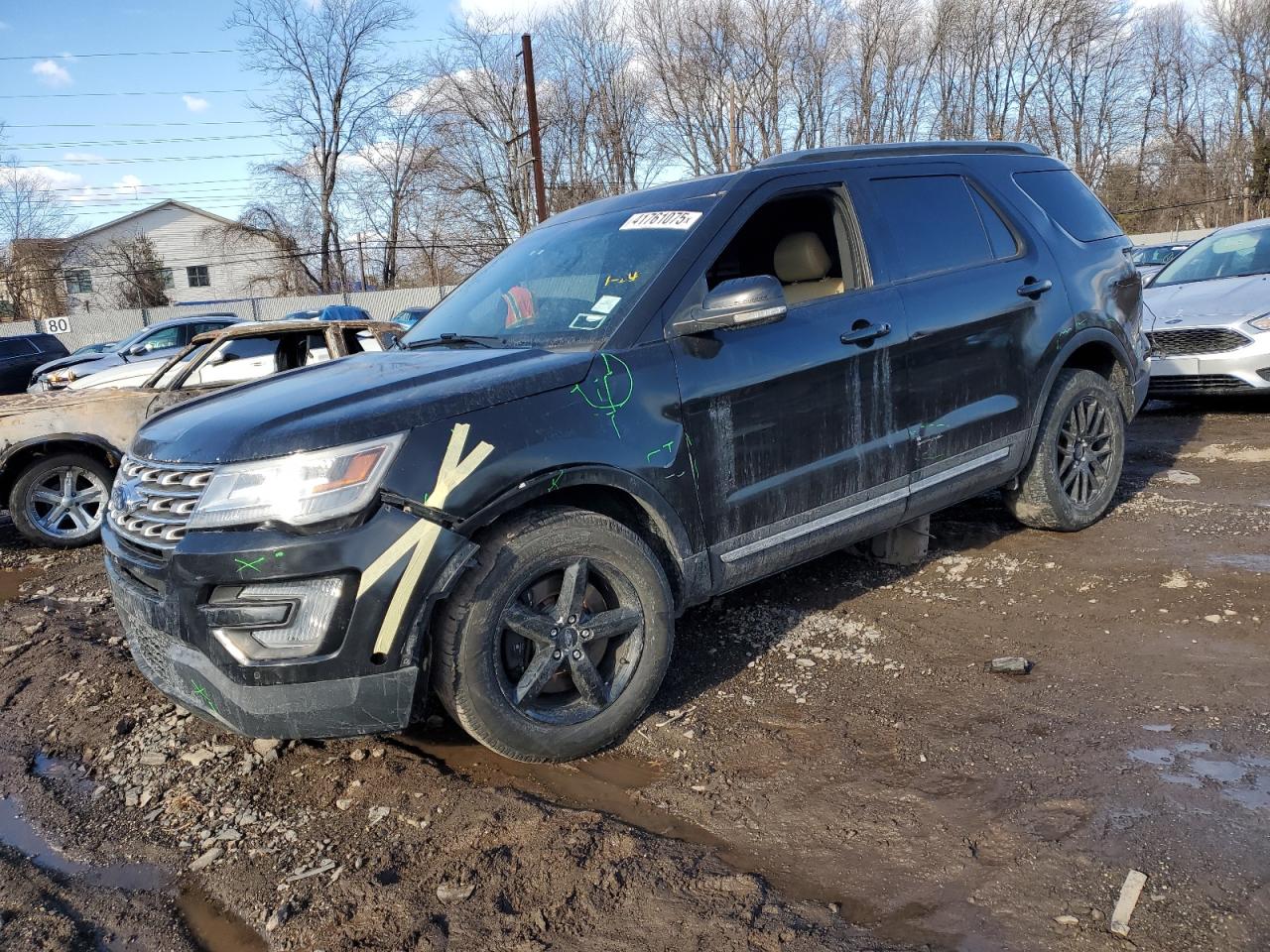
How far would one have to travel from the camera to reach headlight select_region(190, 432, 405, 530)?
2535 millimetres

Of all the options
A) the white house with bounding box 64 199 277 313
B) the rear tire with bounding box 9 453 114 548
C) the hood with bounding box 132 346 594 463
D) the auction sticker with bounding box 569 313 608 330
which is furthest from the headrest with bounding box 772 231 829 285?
the white house with bounding box 64 199 277 313

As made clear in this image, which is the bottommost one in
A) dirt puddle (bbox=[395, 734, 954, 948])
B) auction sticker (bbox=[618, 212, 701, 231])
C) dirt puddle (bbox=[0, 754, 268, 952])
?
dirt puddle (bbox=[395, 734, 954, 948])

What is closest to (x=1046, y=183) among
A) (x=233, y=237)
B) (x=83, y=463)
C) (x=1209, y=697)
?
(x=1209, y=697)

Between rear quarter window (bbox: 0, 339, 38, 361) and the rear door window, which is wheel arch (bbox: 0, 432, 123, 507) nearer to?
the rear door window

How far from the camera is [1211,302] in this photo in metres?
7.96

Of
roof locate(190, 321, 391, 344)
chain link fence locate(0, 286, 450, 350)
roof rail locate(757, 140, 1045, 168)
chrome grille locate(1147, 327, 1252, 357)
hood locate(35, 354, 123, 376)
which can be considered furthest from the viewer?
chain link fence locate(0, 286, 450, 350)

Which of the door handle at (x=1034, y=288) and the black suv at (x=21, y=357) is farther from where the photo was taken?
the black suv at (x=21, y=357)

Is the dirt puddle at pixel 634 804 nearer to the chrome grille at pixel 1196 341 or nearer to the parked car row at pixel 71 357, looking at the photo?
the chrome grille at pixel 1196 341

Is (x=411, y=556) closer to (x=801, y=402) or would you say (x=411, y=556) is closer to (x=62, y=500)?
(x=801, y=402)

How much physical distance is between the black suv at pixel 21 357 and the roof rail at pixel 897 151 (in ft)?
58.4

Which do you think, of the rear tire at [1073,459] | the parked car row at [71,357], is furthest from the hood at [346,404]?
the parked car row at [71,357]

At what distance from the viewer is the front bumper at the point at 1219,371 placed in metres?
7.45

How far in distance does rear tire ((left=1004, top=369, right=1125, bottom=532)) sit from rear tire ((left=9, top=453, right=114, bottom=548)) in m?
5.98

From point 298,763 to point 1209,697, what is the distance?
3.17 meters
